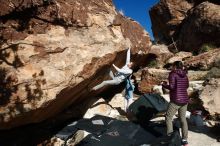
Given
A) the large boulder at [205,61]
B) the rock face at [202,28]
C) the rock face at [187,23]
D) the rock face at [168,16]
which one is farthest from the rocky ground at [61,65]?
the rock face at [168,16]

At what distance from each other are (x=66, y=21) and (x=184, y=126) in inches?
150

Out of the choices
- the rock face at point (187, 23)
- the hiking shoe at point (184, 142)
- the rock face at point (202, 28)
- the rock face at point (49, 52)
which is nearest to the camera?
the rock face at point (49, 52)

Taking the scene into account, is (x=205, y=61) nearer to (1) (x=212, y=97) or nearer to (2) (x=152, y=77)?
(2) (x=152, y=77)

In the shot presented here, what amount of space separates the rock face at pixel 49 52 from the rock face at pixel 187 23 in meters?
10.9

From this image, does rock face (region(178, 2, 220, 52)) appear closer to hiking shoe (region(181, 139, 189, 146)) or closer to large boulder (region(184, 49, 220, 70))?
large boulder (region(184, 49, 220, 70))

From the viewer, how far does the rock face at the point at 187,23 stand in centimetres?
1997

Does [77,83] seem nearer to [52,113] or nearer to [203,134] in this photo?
[52,113]

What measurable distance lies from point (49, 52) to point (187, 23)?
15.8 metres

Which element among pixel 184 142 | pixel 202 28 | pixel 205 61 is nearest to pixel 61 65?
pixel 184 142

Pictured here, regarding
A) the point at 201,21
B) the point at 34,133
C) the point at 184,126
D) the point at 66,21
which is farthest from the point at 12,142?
the point at 201,21

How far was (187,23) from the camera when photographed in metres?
23.0

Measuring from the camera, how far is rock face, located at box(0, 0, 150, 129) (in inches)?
325

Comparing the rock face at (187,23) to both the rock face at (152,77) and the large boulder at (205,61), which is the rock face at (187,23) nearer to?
the large boulder at (205,61)

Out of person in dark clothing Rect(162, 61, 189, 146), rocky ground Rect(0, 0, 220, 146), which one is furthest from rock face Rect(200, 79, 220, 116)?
person in dark clothing Rect(162, 61, 189, 146)
